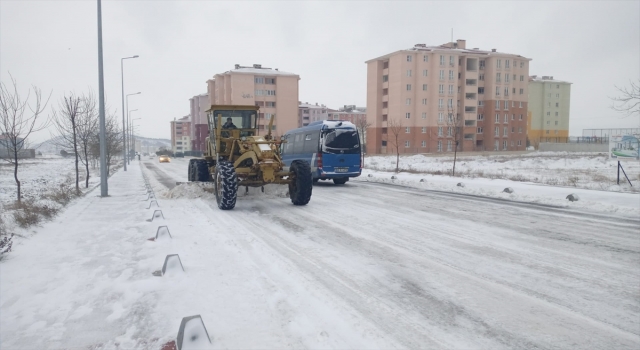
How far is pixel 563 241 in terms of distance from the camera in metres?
7.42

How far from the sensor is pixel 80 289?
4.94 m

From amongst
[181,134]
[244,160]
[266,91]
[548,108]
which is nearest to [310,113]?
[266,91]

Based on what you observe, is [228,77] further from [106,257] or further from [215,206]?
[106,257]

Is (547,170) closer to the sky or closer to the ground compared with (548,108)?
closer to the ground

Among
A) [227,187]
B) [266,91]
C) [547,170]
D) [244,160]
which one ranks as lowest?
[547,170]

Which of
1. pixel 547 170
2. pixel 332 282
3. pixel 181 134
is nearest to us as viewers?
pixel 332 282

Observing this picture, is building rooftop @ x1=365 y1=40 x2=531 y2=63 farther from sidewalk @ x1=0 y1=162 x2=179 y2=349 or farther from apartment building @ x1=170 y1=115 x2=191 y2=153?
apartment building @ x1=170 y1=115 x2=191 y2=153

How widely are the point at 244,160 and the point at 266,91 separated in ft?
215

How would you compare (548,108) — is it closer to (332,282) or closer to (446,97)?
(446,97)

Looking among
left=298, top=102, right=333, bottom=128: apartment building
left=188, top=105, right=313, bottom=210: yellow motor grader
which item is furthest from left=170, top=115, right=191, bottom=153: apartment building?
left=188, top=105, right=313, bottom=210: yellow motor grader

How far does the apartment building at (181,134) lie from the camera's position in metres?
149

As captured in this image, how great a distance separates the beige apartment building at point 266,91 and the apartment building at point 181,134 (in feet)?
248

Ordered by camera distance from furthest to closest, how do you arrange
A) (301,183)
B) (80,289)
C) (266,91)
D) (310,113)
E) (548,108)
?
(310,113) → (548,108) → (266,91) → (301,183) → (80,289)

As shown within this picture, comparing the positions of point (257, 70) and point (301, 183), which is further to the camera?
point (257, 70)
